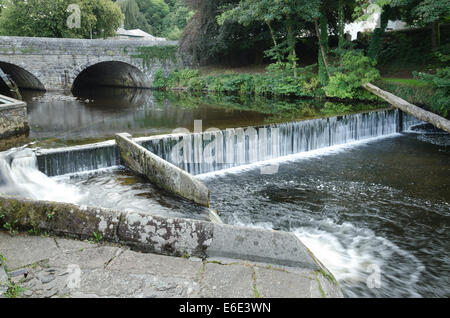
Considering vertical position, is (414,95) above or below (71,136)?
above

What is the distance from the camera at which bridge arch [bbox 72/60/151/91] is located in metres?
33.1

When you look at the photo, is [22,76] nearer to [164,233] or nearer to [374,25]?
[374,25]

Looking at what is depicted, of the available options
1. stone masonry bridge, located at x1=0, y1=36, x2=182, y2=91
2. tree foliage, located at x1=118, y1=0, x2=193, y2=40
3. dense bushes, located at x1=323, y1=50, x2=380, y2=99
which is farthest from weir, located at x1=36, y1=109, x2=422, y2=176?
tree foliage, located at x1=118, y1=0, x2=193, y2=40

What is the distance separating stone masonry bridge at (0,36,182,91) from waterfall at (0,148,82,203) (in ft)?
73.1

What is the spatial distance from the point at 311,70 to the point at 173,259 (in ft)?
73.7

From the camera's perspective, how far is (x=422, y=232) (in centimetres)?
626

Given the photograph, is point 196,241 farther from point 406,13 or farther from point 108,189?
point 406,13

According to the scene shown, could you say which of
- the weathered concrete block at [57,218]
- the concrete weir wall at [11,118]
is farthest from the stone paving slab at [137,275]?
the concrete weir wall at [11,118]

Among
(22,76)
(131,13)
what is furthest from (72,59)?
(131,13)

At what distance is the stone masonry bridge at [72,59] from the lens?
1060 inches

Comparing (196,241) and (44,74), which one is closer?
(196,241)

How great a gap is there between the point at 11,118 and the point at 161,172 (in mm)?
7293

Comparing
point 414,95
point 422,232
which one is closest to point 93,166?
point 422,232

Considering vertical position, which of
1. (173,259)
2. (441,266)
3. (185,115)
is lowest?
(441,266)
